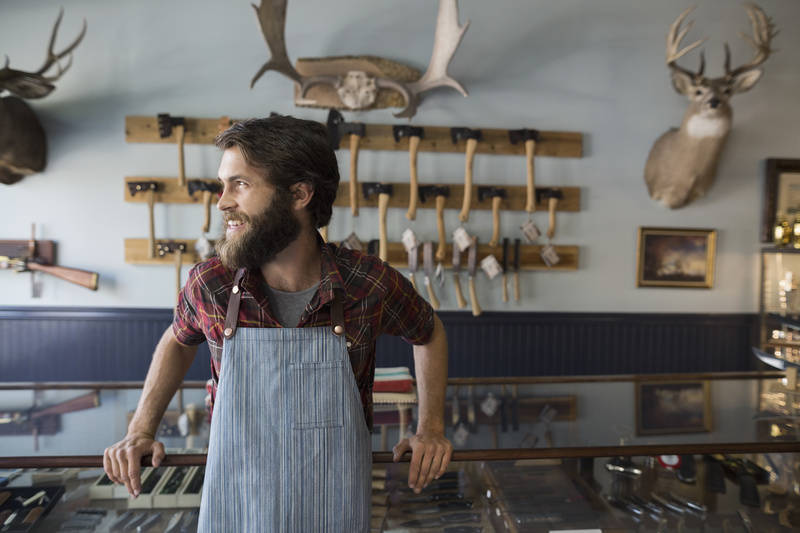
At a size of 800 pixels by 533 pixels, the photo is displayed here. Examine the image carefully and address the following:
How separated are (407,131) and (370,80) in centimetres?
43

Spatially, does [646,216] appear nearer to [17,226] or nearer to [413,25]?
[413,25]

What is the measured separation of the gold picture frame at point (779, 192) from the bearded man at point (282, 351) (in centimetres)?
393

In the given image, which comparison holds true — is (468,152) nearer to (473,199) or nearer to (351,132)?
(473,199)

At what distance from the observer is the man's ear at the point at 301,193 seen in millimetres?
1261

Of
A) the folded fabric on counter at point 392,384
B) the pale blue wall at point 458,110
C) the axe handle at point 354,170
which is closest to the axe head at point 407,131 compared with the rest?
the pale blue wall at point 458,110

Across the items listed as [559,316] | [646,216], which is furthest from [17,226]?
[646,216]

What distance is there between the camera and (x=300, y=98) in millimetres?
3666

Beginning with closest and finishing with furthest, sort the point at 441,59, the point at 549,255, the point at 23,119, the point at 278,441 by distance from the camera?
the point at 278,441
the point at 23,119
the point at 441,59
the point at 549,255

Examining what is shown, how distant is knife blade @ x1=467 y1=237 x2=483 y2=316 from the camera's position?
147 inches

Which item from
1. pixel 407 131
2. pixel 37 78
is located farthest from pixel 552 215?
pixel 37 78

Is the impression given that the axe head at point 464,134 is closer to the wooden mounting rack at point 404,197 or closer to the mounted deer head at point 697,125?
the wooden mounting rack at point 404,197

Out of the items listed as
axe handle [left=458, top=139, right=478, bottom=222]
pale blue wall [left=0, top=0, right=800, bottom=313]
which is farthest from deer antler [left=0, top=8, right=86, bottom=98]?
axe handle [left=458, top=139, right=478, bottom=222]

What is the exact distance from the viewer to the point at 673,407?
1.77 metres

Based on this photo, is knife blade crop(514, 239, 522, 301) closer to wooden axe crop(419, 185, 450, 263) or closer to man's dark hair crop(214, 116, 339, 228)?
wooden axe crop(419, 185, 450, 263)
